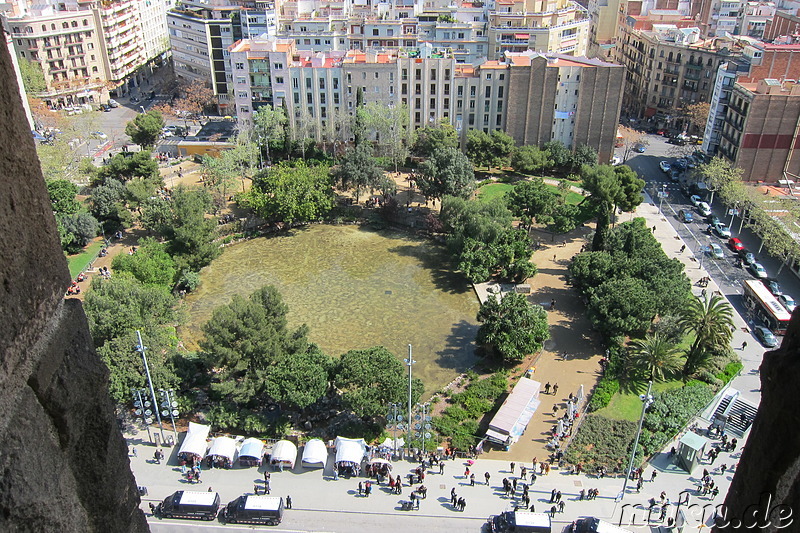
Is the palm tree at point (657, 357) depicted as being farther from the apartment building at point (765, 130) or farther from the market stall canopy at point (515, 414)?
the apartment building at point (765, 130)

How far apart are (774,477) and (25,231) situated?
274 inches

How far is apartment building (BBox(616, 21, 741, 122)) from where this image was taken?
9656 centimetres

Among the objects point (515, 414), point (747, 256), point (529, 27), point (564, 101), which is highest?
point (529, 27)

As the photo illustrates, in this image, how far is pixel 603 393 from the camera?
145 ft

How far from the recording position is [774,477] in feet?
20.5

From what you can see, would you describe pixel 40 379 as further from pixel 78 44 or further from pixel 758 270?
pixel 78 44

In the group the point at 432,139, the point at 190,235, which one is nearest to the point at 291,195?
the point at 190,235

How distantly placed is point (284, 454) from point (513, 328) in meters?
18.0

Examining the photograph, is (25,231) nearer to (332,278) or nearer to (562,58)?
(332,278)

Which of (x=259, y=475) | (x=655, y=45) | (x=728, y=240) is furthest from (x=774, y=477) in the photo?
(x=655, y=45)

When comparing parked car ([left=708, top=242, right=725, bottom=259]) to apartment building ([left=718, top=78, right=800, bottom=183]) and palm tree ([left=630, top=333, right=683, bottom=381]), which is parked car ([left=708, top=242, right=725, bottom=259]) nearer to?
apartment building ([left=718, top=78, right=800, bottom=183])

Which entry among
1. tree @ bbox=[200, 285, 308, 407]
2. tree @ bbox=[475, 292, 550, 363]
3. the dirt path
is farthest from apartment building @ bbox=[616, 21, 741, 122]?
tree @ bbox=[200, 285, 308, 407]

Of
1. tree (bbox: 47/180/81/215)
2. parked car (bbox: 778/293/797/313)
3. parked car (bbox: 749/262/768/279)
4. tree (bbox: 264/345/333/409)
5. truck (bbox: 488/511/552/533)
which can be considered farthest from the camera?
tree (bbox: 47/180/81/215)

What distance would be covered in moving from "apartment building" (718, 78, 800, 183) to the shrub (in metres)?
40.6
